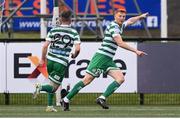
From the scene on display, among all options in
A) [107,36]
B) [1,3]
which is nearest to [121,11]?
[107,36]

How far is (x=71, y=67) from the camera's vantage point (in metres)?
15.4

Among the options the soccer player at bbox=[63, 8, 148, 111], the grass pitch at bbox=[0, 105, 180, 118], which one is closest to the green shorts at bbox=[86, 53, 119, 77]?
the soccer player at bbox=[63, 8, 148, 111]

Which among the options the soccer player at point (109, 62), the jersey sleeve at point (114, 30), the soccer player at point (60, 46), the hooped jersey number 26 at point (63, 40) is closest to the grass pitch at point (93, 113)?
the soccer player at point (109, 62)

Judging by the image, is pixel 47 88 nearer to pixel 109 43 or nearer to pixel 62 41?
pixel 62 41

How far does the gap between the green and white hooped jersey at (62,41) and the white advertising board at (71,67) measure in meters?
2.67

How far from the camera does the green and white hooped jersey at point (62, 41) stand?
12.6 meters

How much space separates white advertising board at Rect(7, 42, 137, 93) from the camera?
50.3 ft

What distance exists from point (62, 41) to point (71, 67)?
2770mm

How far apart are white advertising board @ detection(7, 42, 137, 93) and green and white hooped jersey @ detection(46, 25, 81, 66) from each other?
8.77 feet

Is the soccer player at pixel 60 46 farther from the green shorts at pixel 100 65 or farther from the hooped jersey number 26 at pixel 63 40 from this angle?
the green shorts at pixel 100 65

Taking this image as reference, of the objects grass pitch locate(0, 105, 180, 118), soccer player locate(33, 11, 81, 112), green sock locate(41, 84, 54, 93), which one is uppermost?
soccer player locate(33, 11, 81, 112)

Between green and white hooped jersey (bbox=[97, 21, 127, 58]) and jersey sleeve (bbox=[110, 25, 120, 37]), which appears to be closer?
jersey sleeve (bbox=[110, 25, 120, 37])

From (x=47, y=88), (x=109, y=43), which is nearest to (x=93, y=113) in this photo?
(x=47, y=88)

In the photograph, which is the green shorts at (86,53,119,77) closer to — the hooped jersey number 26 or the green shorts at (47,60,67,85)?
the green shorts at (47,60,67,85)
